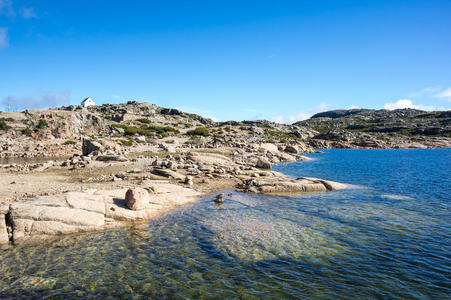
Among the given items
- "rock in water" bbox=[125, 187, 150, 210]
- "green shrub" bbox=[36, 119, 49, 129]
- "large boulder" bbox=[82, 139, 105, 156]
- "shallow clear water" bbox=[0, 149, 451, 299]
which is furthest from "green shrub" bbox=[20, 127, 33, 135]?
"shallow clear water" bbox=[0, 149, 451, 299]

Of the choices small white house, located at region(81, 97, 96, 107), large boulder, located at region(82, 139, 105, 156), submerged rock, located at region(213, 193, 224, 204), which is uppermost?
small white house, located at region(81, 97, 96, 107)

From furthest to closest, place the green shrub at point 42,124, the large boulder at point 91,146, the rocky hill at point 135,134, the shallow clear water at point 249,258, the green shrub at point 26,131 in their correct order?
the green shrub at point 42,124
the green shrub at point 26,131
the rocky hill at point 135,134
the large boulder at point 91,146
the shallow clear water at point 249,258

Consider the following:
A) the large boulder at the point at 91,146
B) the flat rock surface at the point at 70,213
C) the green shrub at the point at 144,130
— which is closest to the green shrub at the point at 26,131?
the green shrub at the point at 144,130

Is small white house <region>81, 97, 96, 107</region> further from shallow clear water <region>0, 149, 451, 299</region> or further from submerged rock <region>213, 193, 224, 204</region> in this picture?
shallow clear water <region>0, 149, 451, 299</region>

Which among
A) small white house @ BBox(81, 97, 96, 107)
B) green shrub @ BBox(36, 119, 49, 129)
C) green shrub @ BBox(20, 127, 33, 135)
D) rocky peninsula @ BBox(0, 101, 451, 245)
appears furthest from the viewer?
small white house @ BBox(81, 97, 96, 107)

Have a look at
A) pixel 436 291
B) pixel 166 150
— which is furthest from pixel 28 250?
pixel 166 150

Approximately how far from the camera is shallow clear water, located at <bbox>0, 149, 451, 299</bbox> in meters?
8.30

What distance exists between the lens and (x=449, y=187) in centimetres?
2586

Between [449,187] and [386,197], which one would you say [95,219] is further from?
[449,187]

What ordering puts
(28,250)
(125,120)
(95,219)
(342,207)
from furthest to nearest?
1. (125,120)
2. (342,207)
3. (95,219)
4. (28,250)

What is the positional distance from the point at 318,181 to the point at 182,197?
1427 centimetres

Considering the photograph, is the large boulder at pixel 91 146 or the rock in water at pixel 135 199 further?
the large boulder at pixel 91 146

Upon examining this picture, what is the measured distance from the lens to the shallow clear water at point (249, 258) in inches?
327

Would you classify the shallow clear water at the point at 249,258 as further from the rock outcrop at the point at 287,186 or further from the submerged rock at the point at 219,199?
the rock outcrop at the point at 287,186
